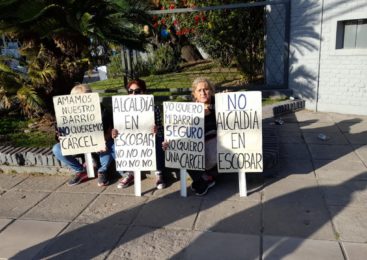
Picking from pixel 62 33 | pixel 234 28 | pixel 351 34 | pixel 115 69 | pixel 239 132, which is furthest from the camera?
pixel 115 69

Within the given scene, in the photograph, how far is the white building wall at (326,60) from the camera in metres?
6.98

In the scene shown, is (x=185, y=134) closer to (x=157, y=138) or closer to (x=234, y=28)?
(x=157, y=138)

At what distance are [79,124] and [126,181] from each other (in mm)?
860

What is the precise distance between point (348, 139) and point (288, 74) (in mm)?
2795

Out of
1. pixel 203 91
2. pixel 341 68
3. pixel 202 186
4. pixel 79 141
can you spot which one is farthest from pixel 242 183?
pixel 341 68

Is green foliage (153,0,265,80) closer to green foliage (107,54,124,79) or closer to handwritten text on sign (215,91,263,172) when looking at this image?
green foliage (107,54,124,79)

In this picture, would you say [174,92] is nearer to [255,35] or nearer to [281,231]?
[255,35]

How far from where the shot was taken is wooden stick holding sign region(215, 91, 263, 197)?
386 centimetres

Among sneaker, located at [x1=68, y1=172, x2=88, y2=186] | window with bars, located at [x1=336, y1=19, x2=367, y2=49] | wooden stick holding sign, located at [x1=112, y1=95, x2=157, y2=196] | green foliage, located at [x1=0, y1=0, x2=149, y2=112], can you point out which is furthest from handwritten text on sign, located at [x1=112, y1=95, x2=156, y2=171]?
window with bars, located at [x1=336, y1=19, x2=367, y2=49]

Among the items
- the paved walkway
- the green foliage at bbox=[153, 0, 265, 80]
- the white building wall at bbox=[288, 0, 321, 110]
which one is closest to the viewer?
the paved walkway

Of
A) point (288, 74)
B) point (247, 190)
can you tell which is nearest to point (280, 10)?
point (288, 74)

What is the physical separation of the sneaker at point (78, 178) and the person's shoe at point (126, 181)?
0.50 metres

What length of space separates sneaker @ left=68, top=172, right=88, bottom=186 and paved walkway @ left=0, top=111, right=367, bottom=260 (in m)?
0.09

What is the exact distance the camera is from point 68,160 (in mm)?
4562
